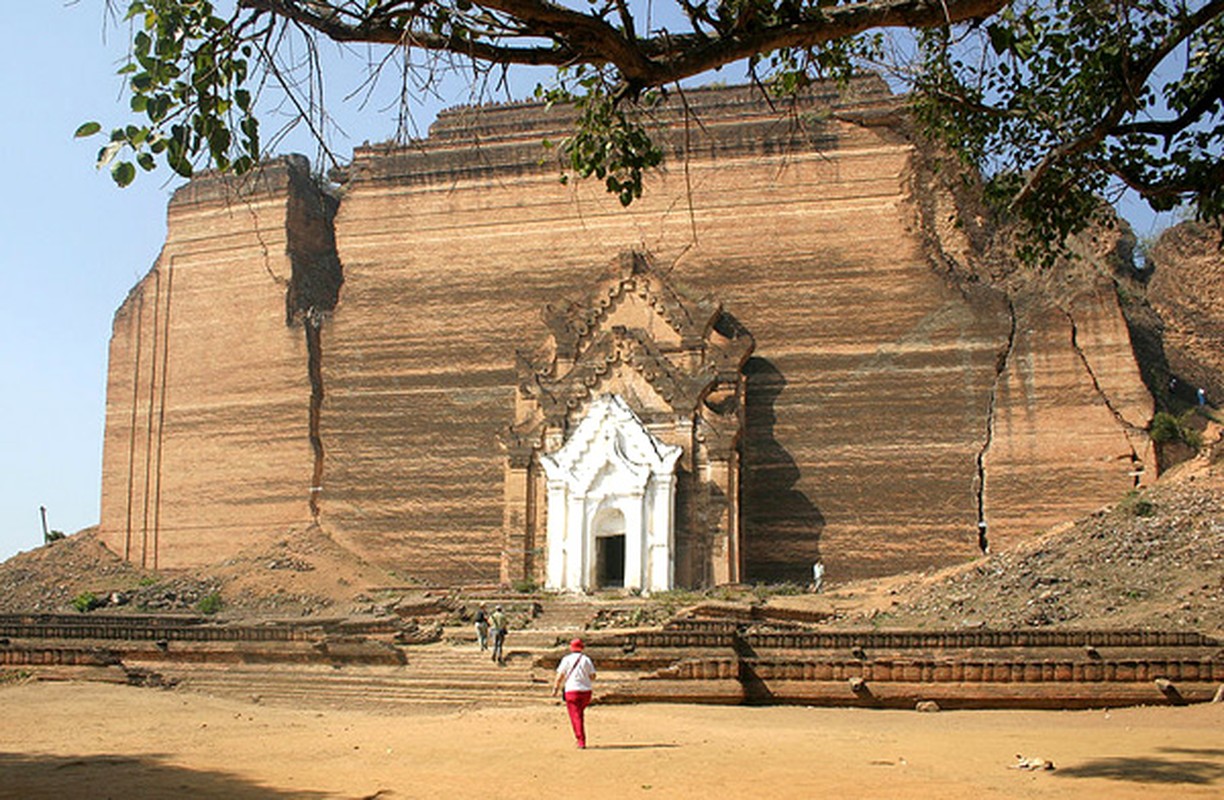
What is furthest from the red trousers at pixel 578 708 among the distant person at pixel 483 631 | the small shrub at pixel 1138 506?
the small shrub at pixel 1138 506

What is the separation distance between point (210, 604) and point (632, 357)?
1213 cm

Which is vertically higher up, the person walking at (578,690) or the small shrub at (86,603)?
the person walking at (578,690)

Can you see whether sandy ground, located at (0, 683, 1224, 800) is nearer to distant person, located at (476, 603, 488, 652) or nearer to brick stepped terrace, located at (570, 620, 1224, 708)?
brick stepped terrace, located at (570, 620, 1224, 708)

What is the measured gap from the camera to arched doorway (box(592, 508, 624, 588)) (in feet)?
95.3

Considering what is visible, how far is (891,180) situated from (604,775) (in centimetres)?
→ 2446

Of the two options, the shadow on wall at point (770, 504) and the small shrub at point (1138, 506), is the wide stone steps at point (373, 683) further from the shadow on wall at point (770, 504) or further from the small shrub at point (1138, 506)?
the shadow on wall at point (770, 504)

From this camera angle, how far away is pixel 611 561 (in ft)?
99.1

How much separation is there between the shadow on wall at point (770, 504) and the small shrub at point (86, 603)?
1648cm

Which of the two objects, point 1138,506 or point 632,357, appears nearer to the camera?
point 1138,506

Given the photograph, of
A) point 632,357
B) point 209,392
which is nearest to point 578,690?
point 632,357

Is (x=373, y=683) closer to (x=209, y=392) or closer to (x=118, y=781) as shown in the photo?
(x=118, y=781)

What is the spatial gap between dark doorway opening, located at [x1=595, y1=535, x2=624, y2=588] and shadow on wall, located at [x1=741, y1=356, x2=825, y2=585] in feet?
9.88

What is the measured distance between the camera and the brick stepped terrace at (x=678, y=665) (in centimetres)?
1342

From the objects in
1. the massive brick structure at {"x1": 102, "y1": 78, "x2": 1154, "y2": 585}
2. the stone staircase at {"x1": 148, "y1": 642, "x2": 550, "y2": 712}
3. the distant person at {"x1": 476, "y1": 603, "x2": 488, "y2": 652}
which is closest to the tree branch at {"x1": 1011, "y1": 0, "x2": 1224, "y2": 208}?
the stone staircase at {"x1": 148, "y1": 642, "x2": 550, "y2": 712}
